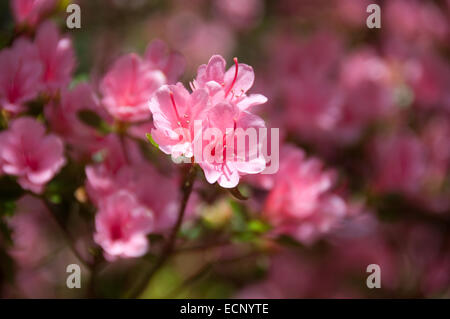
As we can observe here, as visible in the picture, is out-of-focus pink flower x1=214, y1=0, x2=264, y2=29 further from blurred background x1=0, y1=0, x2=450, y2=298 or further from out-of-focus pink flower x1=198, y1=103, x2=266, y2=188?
out-of-focus pink flower x1=198, y1=103, x2=266, y2=188

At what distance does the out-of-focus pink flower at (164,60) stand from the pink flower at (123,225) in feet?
0.77

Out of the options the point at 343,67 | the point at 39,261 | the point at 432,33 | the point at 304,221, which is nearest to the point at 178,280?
the point at 39,261

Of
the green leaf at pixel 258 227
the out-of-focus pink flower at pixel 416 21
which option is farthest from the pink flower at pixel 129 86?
the out-of-focus pink flower at pixel 416 21

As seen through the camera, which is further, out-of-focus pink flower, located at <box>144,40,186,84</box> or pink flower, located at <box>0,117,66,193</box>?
out-of-focus pink flower, located at <box>144,40,186,84</box>

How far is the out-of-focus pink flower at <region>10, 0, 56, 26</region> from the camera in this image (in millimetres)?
918

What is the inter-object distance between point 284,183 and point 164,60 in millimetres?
312

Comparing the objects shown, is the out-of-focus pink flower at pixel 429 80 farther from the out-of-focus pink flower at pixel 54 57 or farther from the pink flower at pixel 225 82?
the out-of-focus pink flower at pixel 54 57

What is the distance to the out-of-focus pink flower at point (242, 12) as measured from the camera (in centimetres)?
243

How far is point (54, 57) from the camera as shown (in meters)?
0.88

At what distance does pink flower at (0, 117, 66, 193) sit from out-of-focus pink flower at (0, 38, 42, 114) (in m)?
0.04

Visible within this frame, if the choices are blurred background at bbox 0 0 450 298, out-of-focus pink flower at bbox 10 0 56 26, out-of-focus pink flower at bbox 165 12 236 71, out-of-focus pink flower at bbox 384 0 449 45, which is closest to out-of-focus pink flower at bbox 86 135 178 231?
Answer: blurred background at bbox 0 0 450 298

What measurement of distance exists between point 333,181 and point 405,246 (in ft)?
1.74

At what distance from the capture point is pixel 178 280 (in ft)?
4.38

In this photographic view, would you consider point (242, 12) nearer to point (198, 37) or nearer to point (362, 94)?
point (198, 37)
